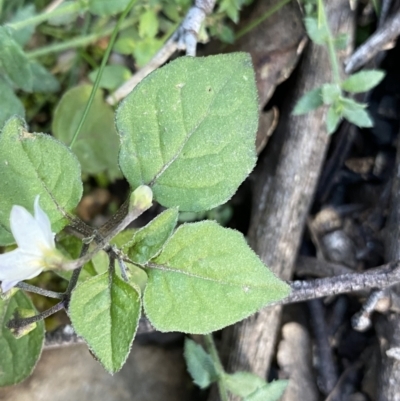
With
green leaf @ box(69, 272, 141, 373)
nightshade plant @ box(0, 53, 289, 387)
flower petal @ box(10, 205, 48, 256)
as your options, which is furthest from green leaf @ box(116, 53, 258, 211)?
flower petal @ box(10, 205, 48, 256)

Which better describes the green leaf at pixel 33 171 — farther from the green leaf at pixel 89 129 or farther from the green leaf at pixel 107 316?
the green leaf at pixel 89 129

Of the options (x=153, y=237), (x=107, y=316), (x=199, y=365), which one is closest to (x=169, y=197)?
(x=153, y=237)

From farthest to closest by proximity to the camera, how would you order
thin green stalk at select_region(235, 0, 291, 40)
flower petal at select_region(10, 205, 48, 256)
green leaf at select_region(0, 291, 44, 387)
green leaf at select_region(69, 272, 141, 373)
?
thin green stalk at select_region(235, 0, 291, 40) → green leaf at select_region(0, 291, 44, 387) → green leaf at select_region(69, 272, 141, 373) → flower petal at select_region(10, 205, 48, 256)

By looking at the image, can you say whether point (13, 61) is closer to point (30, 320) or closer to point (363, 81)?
point (30, 320)

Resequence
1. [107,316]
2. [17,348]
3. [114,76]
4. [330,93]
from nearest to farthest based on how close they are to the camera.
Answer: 1. [107,316]
2. [17,348]
3. [330,93]
4. [114,76]

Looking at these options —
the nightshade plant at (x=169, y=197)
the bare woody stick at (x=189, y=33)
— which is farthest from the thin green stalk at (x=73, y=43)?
the nightshade plant at (x=169, y=197)

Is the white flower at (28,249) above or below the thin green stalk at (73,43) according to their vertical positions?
above

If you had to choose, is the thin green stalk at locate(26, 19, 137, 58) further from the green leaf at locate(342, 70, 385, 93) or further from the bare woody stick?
the green leaf at locate(342, 70, 385, 93)
